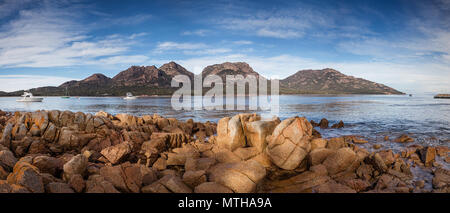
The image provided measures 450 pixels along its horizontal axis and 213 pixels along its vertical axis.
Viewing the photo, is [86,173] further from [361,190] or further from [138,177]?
[361,190]

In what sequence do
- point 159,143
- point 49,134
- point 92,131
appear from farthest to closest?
point 92,131, point 49,134, point 159,143

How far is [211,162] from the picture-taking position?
11227 millimetres

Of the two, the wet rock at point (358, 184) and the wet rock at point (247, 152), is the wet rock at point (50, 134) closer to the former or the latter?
the wet rock at point (247, 152)

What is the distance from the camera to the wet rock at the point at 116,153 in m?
11.9

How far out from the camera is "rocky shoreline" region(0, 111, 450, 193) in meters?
8.20

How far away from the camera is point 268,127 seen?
44.5ft

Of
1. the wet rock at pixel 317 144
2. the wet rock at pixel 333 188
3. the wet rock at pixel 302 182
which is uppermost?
the wet rock at pixel 317 144

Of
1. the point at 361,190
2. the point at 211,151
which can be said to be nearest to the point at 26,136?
the point at 211,151

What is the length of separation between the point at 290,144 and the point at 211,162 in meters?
4.18

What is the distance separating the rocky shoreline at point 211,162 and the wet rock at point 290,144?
50 mm

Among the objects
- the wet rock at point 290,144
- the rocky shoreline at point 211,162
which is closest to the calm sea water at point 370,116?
the rocky shoreline at point 211,162

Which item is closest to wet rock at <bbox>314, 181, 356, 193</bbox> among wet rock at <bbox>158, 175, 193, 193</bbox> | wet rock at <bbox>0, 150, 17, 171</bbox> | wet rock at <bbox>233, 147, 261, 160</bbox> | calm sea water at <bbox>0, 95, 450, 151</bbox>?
wet rock at <bbox>233, 147, 261, 160</bbox>

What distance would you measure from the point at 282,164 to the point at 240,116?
15.2 feet
